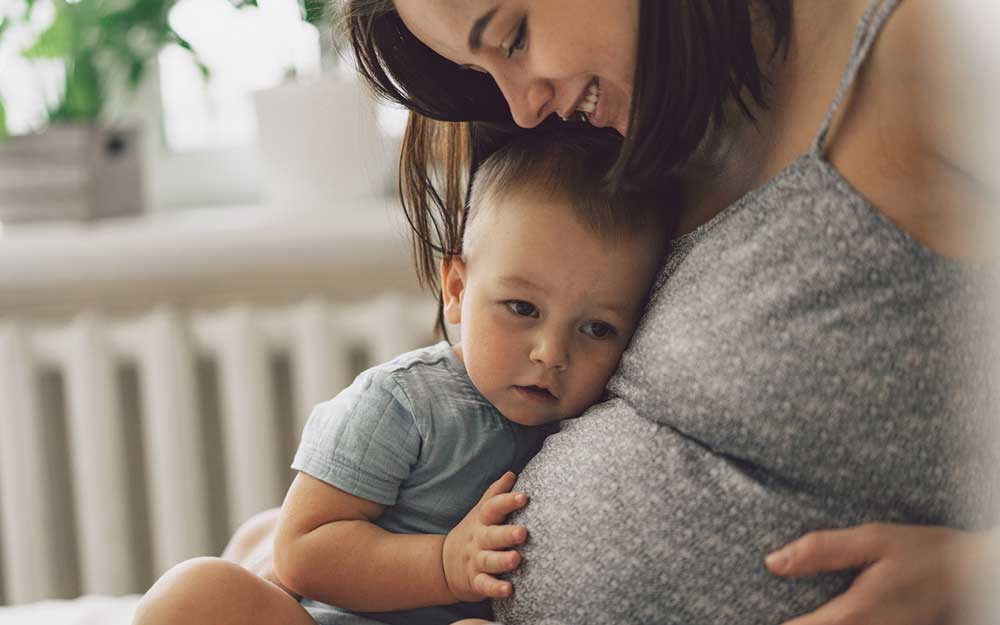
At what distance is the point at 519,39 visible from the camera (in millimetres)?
832

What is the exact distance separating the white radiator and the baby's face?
82cm

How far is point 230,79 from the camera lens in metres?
2.03

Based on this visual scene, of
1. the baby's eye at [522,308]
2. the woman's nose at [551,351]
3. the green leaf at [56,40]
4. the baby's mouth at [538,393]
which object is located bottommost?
the baby's mouth at [538,393]

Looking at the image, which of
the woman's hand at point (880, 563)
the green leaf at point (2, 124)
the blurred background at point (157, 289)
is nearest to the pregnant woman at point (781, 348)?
the woman's hand at point (880, 563)

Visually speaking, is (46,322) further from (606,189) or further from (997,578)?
(997,578)

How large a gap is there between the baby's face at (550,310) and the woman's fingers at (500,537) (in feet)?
0.39

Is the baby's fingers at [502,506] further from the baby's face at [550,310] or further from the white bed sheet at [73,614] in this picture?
the white bed sheet at [73,614]

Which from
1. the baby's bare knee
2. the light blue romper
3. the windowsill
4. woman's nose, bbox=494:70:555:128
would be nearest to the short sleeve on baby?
the light blue romper

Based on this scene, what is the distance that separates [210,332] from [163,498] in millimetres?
274

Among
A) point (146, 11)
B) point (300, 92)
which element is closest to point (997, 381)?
point (300, 92)

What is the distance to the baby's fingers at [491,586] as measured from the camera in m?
0.79

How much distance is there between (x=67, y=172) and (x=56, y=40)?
0.70ft

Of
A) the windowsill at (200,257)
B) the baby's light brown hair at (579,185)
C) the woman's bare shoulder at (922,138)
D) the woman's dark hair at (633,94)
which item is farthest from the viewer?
the windowsill at (200,257)

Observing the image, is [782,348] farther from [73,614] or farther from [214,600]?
[73,614]
